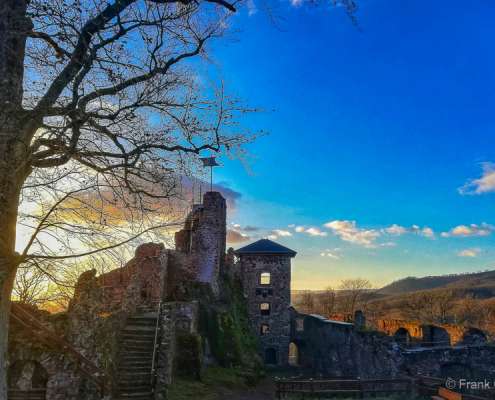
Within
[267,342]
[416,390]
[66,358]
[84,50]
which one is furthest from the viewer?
[267,342]

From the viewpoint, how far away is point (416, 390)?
17797mm

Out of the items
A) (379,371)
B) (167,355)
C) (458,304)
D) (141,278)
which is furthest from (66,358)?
(458,304)

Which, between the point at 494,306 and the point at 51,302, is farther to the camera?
the point at 494,306

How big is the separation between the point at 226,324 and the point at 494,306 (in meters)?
41.7

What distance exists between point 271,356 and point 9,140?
31.8 m

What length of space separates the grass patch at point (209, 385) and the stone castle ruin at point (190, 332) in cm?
73

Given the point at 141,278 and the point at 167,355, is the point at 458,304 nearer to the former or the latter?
the point at 141,278

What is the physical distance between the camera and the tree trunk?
5.44 meters

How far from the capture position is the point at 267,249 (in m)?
35.7

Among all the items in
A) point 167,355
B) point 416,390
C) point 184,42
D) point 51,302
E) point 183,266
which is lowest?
point 416,390

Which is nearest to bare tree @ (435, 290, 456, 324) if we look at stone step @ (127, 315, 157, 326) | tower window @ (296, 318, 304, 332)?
tower window @ (296, 318, 304, 332)

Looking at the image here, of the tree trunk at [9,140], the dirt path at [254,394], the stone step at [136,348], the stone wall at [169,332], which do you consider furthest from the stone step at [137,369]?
the tree trunk at [9,140]

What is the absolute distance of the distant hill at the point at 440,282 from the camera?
98.3 metres

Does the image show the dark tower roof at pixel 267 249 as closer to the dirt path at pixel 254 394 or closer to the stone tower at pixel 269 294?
the stone tower at pixel 269 294
